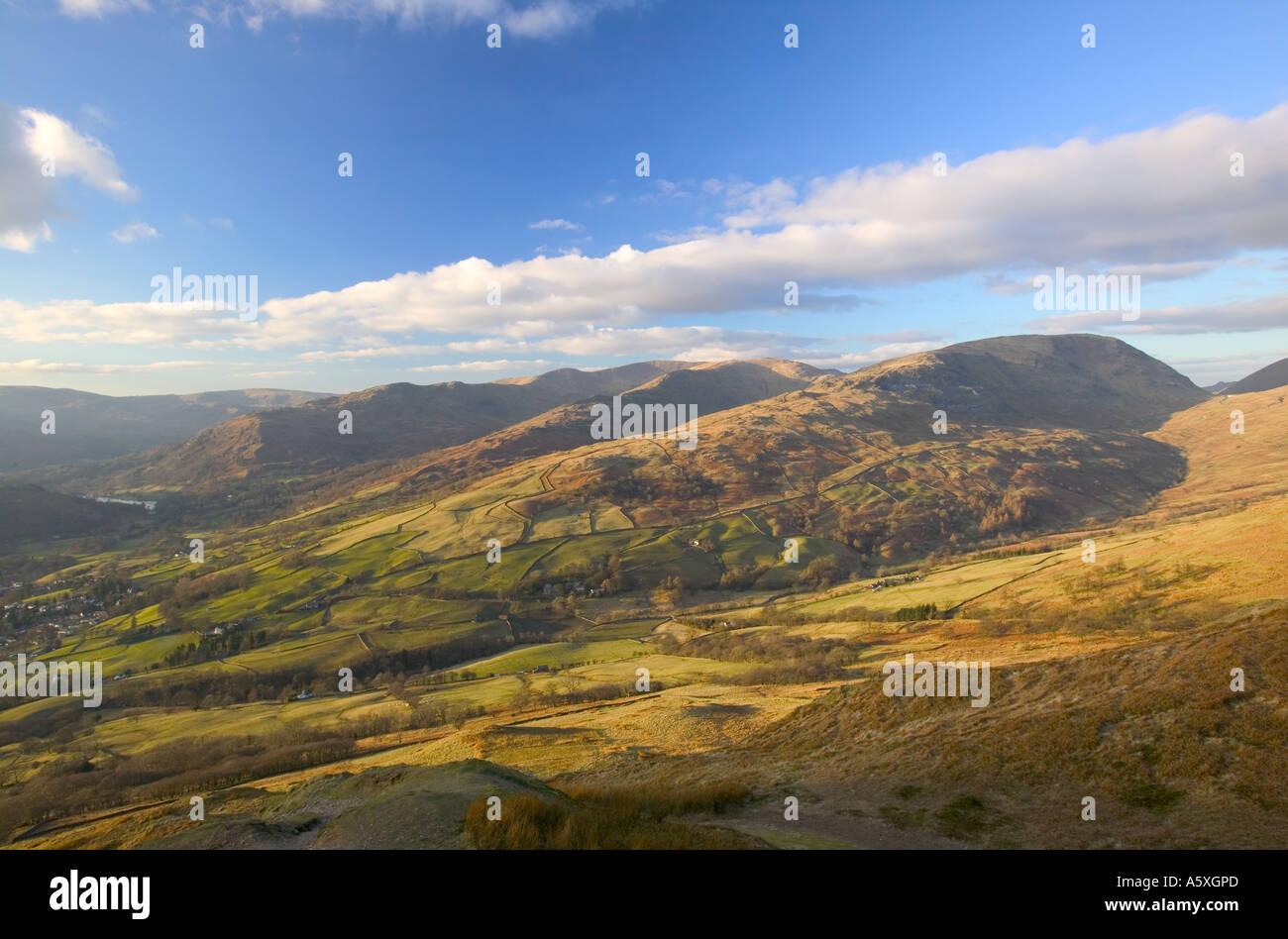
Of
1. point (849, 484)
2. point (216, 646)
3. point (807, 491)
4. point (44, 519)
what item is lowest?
point (216, 646)

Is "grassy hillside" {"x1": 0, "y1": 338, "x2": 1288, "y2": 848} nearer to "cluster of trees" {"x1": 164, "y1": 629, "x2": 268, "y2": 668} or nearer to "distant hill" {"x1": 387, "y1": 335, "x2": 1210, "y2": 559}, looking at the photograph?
"cluster of trees" {"x1": 164, "y1": 629, "x2": 268, "y2": 668}

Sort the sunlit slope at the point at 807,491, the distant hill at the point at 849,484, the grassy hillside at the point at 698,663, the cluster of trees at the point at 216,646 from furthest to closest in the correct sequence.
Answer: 1. the distant hill at the point at 849,484
2. the sunlit slope at the point at 807,491
3. the cluster of trees at the point at 216,646
4. the grassy hillside at the point at 698,663

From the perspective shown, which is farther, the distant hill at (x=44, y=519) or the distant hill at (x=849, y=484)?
the distant hill at (x=44, y=519)

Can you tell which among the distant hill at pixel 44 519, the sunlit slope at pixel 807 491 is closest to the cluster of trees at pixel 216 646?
the sunlit slope at pixel 807 491

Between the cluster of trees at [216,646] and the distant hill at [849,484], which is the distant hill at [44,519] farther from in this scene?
the cluster of trees at [216,646]

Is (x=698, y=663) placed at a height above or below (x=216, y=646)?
above

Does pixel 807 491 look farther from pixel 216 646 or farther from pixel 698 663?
pixel 216 646
